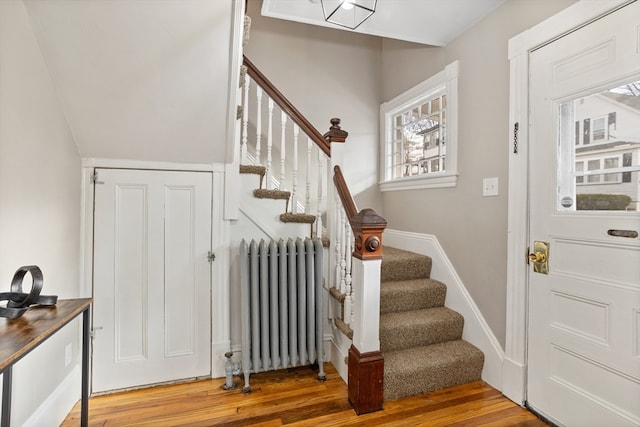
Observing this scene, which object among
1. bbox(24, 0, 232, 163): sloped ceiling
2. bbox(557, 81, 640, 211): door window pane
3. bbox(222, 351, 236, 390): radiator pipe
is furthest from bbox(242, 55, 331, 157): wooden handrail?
bbox(222, 351, 236, 390): radiator pipe

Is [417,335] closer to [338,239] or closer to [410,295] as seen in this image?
[410,295]

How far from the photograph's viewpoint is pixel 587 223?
5.11 ft

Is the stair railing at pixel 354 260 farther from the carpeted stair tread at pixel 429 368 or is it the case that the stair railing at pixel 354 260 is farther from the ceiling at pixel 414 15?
the ceiling at pixel 414 15

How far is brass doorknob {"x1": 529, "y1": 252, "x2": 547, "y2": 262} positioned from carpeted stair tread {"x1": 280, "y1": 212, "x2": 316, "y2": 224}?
1.39 metres

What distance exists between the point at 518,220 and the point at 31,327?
2325mm

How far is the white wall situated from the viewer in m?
1.28

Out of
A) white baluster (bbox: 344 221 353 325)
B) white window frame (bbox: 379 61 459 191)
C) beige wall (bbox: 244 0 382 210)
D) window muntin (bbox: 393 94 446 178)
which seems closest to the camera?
white baluster (bbox: 344 221 353 325)

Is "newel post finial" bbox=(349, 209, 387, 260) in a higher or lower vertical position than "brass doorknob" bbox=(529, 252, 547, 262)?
higher

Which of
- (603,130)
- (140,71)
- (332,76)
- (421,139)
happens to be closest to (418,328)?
(603,130)

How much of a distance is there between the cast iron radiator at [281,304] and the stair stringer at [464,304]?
1.05 meters

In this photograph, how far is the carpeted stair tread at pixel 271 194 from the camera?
218cm

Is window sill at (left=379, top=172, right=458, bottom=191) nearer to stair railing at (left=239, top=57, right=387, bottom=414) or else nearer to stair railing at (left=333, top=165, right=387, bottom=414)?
stair railing at (left=239, top=57, right=387, bottom=414)

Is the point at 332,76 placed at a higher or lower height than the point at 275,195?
higher

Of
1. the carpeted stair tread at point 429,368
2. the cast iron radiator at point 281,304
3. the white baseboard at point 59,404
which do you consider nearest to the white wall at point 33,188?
the white baseboard at point 59,404
